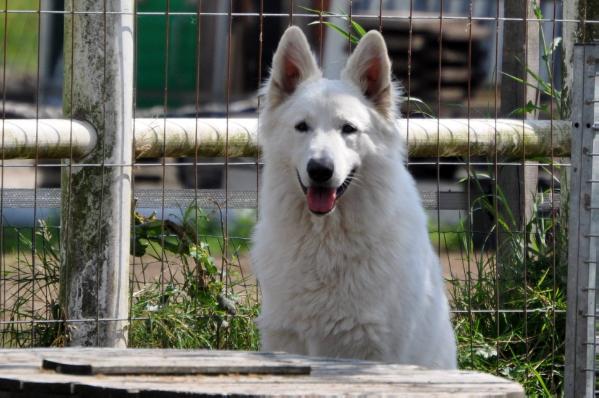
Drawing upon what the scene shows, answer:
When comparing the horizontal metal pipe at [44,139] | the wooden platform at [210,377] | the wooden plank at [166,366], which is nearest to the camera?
the wooden platform at [210,377]

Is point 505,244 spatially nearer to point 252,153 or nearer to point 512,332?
point 512,332

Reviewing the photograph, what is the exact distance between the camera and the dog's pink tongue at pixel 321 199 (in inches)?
169

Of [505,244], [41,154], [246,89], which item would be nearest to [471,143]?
[505,244]

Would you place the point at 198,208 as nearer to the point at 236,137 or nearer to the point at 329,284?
the point at 236,137

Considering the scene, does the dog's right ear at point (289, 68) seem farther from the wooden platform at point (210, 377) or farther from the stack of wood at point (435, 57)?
the stack of wood at point (435, 57)

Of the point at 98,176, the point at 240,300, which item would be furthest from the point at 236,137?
the point at 240,300

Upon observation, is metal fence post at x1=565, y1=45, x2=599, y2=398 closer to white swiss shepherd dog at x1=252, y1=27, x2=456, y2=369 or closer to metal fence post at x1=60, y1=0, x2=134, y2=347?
white swiss shepherd dog at x1=252, y1=27, x2=456, y2=369

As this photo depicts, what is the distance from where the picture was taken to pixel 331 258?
438 centimetres

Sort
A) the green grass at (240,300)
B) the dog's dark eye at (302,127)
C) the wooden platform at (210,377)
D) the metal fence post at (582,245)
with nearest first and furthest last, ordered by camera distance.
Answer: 1. the wooden platform at (210,377)
2. the metal fence post at (582,245)
3. the dog's dark eye at (302,127)
4. the green grass at (240,300)

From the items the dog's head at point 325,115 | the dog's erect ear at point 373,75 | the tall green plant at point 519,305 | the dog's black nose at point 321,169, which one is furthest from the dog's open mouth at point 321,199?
the tall green plant at point 519,305

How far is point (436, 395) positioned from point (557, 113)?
353cm

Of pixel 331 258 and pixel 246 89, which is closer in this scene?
pixel 331 258

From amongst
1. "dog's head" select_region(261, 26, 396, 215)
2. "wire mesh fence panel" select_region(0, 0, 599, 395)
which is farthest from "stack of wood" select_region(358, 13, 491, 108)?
"dog's head" select_region(261, 26, 396, 215)

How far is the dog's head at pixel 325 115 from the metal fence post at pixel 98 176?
2.71ft
